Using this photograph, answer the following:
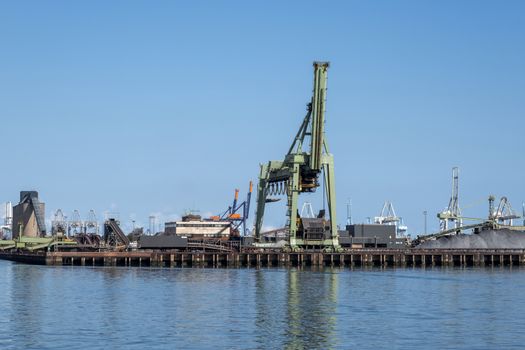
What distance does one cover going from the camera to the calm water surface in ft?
153

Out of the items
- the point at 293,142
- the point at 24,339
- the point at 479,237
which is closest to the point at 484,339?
the point at 24,339

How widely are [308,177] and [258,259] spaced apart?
12.3m

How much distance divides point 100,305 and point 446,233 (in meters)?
102

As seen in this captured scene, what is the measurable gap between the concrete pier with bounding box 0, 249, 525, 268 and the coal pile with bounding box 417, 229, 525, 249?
1760 cm

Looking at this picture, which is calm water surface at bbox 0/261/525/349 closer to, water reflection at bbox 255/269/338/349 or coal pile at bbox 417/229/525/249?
water reflection at bbox 255/269/338/349

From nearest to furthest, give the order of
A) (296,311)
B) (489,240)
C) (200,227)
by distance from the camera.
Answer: (296,311), (489,240), (200,227)

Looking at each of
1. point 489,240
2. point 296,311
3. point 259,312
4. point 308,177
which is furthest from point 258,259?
point 259,312

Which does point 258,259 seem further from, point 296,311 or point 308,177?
point 296,311

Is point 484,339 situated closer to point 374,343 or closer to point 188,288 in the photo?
point 374,343

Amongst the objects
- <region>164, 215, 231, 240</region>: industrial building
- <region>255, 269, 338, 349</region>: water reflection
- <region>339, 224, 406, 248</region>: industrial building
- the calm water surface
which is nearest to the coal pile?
<region>339, 224, 406, 248</region>: industrial building

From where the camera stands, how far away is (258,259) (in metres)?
121

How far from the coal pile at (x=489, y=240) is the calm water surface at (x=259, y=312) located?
5509cm

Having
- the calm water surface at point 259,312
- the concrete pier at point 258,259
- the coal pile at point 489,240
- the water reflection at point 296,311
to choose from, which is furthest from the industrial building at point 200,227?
the calm water surface at point 259,312

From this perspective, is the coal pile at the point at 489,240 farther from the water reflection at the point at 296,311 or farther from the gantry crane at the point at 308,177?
the water reflection at the point at 296,311
